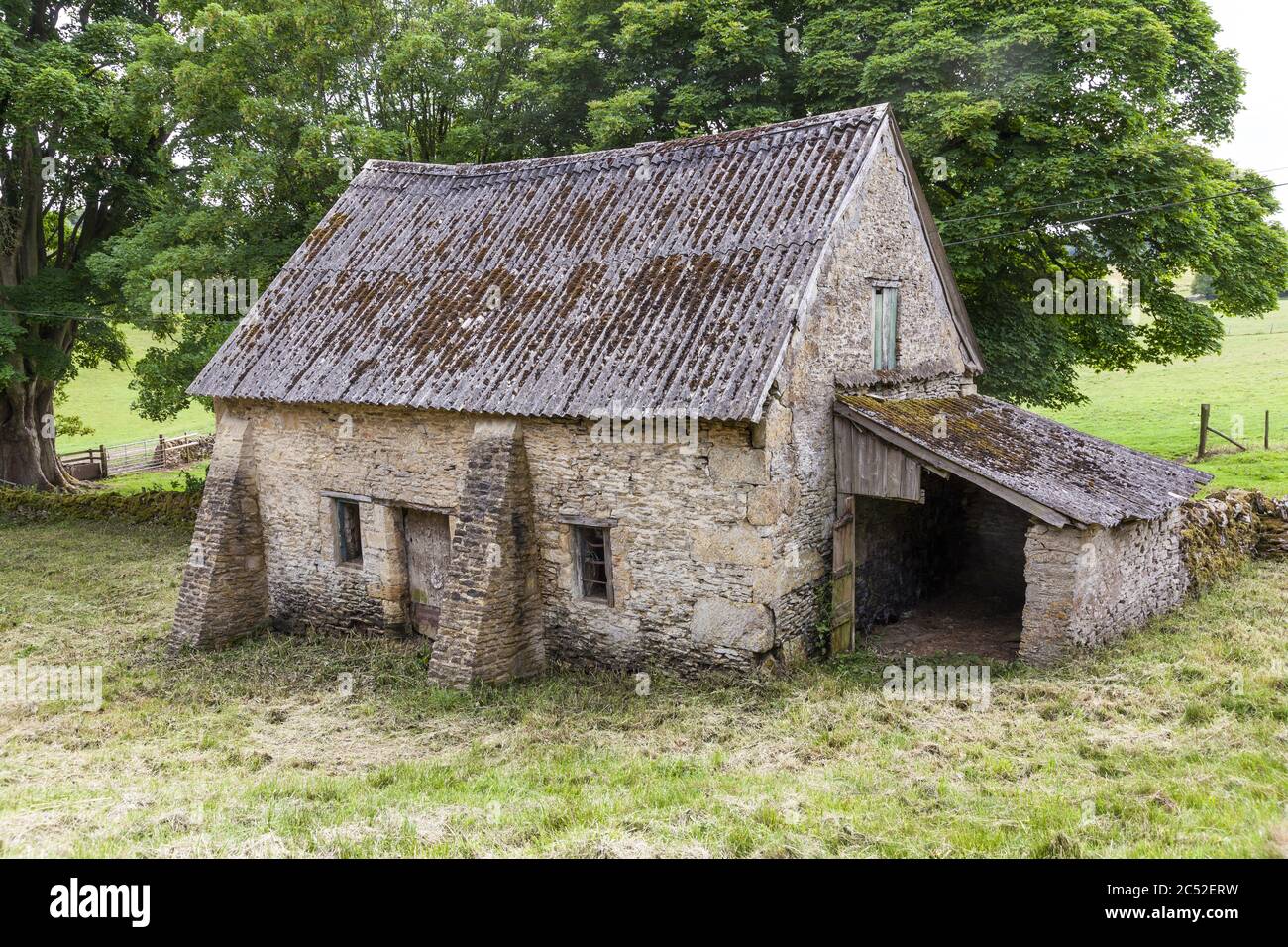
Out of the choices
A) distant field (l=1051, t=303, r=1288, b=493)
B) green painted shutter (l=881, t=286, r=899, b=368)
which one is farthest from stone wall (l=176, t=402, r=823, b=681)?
distant field (l=1051, t=303, r=1288, b=493)

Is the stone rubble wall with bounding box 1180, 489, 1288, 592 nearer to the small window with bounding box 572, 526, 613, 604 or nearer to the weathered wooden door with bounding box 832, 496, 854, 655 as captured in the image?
the weathered wooden door with bounding box 832, 496, 854, 655

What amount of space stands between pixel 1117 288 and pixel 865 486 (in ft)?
39.6

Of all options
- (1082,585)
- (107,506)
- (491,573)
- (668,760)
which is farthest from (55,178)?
(1082,585)

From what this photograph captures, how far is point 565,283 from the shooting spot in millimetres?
13578

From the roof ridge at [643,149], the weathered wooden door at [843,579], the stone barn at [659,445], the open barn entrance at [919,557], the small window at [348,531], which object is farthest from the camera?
the small window at [348,531]

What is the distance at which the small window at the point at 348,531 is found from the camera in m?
14.9

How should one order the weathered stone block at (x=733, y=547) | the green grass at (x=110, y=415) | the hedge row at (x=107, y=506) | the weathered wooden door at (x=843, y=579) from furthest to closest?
the green grass at (x=110, y=415) < the hedge row at (x=107, y=506) < the weathered wooden door at (x=843, y=579) < the weathered stone block at (x=733, y=547)

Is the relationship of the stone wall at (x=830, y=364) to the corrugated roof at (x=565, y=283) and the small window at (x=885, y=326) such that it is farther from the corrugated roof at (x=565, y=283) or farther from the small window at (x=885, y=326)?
the corrugated roof at (x=565, y=283)

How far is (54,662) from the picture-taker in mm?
14125

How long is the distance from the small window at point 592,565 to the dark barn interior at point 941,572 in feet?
11.4

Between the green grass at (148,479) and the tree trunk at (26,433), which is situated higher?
the tree trunk at (26,433)

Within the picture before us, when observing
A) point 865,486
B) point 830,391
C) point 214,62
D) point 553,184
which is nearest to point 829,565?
point 865,486

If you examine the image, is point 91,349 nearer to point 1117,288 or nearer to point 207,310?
point 207,310

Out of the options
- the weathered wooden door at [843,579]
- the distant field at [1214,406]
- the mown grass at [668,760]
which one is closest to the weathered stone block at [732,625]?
the mown grass at [668,760]
